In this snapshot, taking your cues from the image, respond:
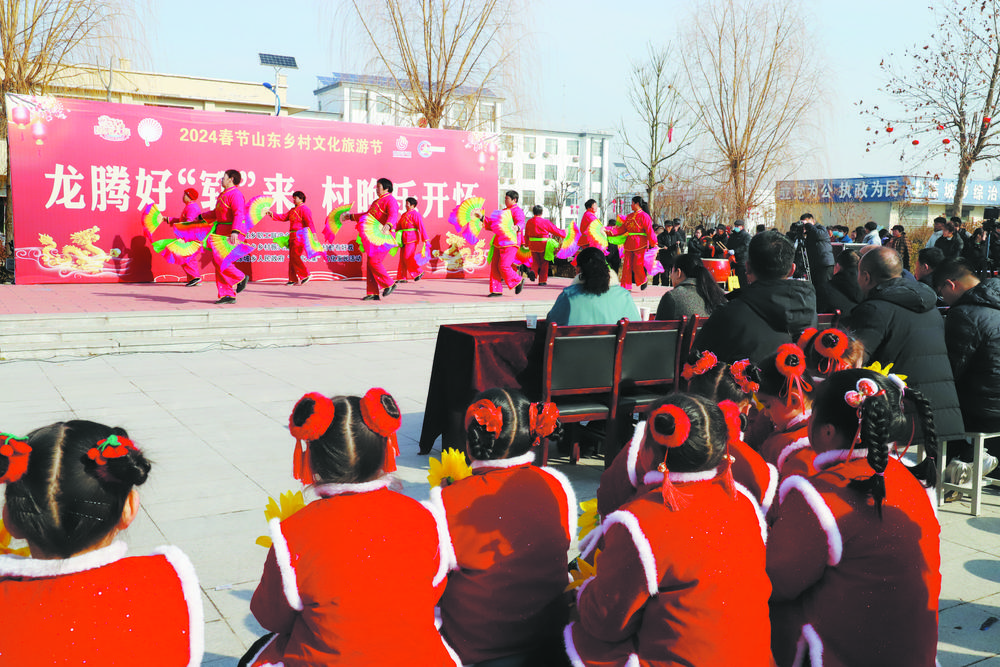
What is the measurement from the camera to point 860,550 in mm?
1847

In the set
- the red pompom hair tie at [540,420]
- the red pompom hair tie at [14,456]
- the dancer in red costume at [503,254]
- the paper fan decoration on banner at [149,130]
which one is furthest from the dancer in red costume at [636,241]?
the red pompom hair tie at [14,456]

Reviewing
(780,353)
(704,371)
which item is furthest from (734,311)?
(780,353)

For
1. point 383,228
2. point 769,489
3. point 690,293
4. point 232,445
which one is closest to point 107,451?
point 769,489

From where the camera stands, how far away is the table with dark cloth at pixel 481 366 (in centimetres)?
423

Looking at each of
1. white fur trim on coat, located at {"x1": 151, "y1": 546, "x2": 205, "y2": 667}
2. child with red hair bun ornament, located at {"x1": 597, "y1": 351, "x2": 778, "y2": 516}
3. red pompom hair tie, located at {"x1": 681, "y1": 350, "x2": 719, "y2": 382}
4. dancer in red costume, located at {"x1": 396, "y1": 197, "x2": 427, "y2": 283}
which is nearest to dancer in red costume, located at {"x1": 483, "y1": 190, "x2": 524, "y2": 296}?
dancer in red costume, located at {"x1": 396, "y1": 197, "x2": 427, "y2": 283}

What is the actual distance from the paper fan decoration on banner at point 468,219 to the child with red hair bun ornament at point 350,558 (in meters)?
12.4

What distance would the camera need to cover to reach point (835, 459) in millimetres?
1971

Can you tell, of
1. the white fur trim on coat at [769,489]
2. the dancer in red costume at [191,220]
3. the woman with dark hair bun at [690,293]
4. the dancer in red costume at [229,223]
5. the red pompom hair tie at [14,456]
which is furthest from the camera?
the dancer in red costume at [191,220]

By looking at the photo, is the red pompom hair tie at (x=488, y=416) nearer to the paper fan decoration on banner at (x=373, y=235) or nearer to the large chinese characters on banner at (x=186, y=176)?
the paper fan decoration on banner at (x=373, y=235)

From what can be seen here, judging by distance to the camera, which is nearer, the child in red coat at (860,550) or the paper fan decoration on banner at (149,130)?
the child in red coat at (860,550)

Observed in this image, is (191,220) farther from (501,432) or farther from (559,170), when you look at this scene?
(559,170)

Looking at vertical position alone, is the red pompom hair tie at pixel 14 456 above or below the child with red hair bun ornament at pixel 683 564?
above

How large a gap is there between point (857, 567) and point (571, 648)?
26.9 inches

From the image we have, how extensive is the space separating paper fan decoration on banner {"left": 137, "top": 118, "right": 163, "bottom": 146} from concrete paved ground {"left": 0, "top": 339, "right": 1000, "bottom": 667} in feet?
17.2
